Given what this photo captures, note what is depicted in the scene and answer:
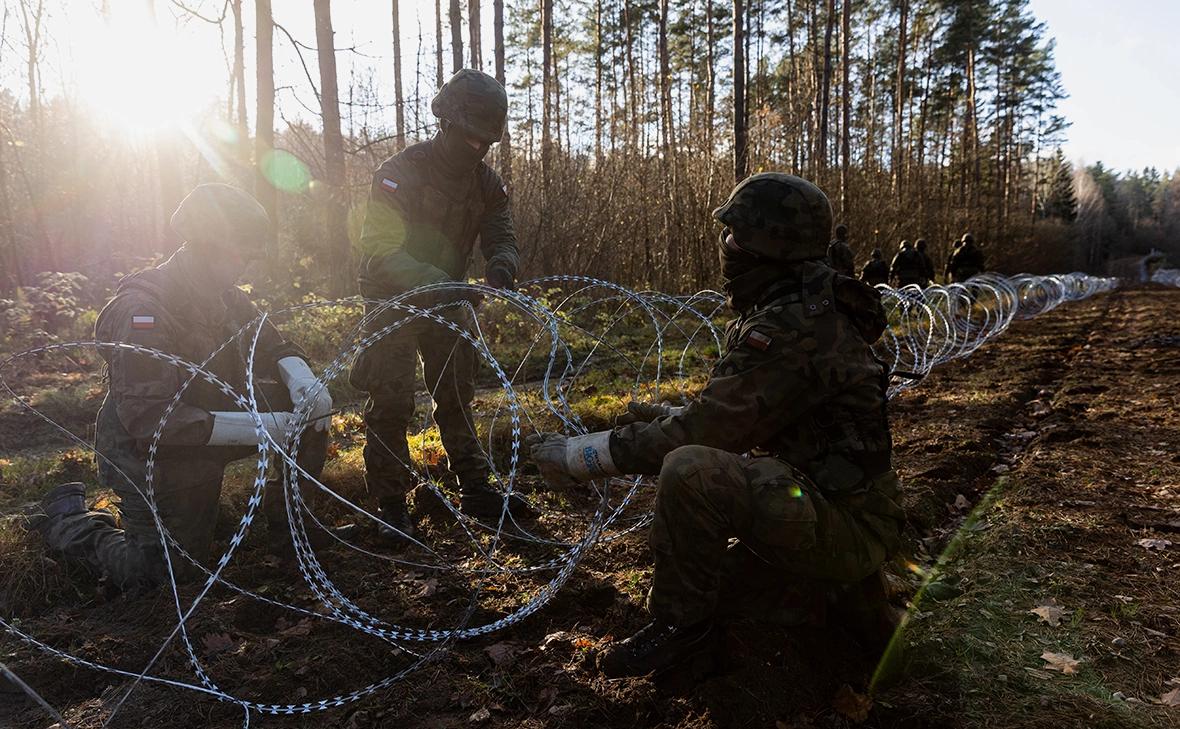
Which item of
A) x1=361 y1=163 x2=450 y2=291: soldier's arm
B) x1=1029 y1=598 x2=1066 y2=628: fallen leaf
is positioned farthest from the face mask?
x1=1029 y1=598 x2=1066 y2=628: fallen leaf

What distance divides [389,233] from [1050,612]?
3787 mm

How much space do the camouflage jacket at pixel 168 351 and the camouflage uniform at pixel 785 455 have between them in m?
2.27

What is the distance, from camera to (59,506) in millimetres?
4020

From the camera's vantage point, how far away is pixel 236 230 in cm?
374

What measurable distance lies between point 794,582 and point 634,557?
1.25 meters

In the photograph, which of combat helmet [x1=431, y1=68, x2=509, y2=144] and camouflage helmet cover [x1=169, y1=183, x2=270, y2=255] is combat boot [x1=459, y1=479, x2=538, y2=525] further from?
combat helmet [x1=431, y1=68, x2=509, y2=144]

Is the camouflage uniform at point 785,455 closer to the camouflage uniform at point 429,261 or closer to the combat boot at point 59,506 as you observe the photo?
the camouflage uniform at point 429,261

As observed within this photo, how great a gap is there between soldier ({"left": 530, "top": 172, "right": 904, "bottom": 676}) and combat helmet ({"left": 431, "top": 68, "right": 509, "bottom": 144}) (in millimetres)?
1957

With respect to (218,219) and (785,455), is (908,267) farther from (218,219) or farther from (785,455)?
(218,219)

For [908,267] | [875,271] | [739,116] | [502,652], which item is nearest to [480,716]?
[502,652]

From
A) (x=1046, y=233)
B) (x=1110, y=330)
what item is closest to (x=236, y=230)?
(x=1110, y=330)

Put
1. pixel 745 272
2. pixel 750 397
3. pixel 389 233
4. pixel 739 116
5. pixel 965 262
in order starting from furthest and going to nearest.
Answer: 1. pixel 965 262
2. pixel 739 116
3. pixel 389 233
4. pixel 745 272
5. pixel 750 397

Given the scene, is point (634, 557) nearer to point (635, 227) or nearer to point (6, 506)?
point (6, 506)

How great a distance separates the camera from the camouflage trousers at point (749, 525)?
7.77ft
